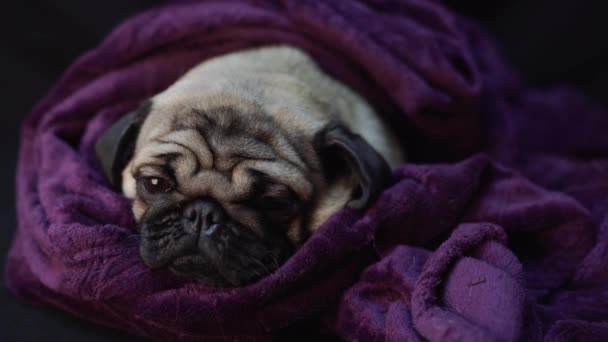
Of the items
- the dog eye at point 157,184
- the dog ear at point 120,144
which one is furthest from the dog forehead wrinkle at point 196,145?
the dog ear at point 120,144

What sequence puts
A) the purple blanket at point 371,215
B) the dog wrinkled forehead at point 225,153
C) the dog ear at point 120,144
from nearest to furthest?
the purple blanket at point 371,215, the dog wrinkled forehead at point 225,153, the dog ear at point 120,144

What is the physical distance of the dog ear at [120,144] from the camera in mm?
2182

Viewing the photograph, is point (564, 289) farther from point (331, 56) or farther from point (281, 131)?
point (331, 56)

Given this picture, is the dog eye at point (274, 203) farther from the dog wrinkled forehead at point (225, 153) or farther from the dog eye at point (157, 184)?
the dog eye at point (157, 184)

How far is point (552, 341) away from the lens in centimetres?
167

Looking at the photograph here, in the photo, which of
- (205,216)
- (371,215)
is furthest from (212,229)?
(371,215)

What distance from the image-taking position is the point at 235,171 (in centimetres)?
193

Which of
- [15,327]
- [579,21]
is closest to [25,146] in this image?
[15,327]

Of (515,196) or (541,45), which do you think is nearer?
(515,196)

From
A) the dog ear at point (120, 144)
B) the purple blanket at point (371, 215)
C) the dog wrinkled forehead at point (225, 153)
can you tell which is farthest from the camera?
the dog ear at point (120, 144)

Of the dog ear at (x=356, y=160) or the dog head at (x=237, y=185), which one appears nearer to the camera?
the dog head at (x=237, y=185)

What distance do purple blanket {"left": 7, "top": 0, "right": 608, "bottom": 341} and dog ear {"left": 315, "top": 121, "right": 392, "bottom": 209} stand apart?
5 centimetres

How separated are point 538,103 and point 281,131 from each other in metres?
1.90

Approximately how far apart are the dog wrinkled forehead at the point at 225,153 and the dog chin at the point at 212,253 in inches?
5.3
